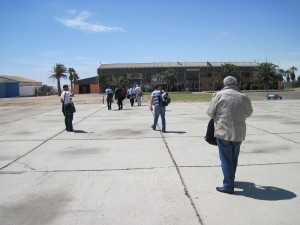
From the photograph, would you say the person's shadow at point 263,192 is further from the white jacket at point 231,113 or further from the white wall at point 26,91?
the white wall at point 26,91

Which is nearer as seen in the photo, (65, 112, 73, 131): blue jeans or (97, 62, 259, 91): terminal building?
(65, 112, 73, 131): blue jeans

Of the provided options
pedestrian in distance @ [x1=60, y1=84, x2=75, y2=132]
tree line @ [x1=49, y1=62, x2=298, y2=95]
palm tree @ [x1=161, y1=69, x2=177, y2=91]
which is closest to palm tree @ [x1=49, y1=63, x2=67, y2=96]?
tree line @ [x1=49, y1=62, x2=298, y2=95]

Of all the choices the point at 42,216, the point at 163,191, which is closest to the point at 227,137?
the point at 163,191

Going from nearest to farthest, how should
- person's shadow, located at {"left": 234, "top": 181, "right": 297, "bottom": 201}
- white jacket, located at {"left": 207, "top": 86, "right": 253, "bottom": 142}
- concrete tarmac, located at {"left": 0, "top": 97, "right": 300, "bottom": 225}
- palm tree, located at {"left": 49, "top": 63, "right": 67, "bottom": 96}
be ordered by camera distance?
concrete tarmac, located at {"left": 0, "top": 97, "right": 300, "bottom": 225}, person's shadow, located at {"left": 234, "top": 181, "right": 297, "bottom": 201}, white jacket, located at {"left": 207, "top": 86, "right": 253, "bottom": 142}, palm tree, located at {"left": 49, "top": 63, "right": 67, "bottom": 96}

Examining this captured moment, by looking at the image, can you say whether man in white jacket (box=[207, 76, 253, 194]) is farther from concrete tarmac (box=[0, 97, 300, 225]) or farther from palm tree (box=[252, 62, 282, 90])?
palm tree (box=[252, 62, 282, 90])

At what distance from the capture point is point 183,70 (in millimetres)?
95000

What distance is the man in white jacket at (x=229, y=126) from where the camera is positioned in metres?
5.04

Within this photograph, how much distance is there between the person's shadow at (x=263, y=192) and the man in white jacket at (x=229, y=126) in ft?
0.85

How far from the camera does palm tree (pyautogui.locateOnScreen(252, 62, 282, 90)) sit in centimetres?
8725

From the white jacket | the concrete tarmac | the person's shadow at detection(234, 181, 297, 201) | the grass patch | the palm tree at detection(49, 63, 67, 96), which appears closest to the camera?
the concrete tarmac

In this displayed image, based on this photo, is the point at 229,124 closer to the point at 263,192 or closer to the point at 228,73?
the point at 263,192

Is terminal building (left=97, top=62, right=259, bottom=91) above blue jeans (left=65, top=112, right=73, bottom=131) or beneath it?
above

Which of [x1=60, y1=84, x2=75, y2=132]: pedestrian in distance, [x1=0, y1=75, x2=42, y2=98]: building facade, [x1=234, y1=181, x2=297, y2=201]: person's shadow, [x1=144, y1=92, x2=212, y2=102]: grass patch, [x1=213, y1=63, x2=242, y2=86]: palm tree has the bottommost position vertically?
[x1=234, y1=181, x2=297, y2=201]: person's shadow

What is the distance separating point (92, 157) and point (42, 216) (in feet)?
11.1
